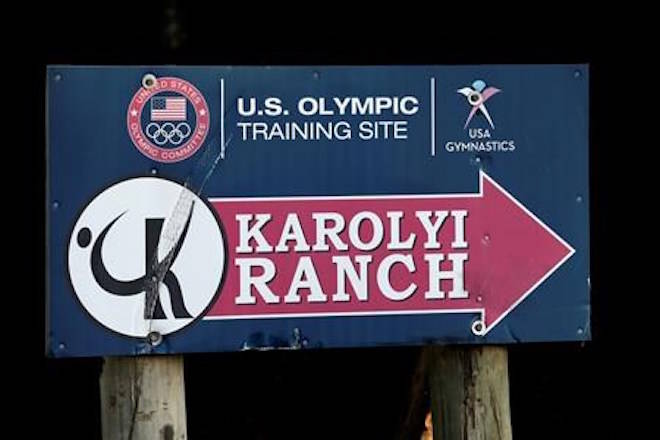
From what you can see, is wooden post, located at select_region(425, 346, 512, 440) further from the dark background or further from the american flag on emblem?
the dark background

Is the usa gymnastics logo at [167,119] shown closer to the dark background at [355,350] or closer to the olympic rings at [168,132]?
the olympic rings at [168,132]

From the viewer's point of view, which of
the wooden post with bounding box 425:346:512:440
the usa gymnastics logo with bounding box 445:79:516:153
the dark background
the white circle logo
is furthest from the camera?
the dark background

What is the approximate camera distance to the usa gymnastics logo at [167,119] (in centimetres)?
377

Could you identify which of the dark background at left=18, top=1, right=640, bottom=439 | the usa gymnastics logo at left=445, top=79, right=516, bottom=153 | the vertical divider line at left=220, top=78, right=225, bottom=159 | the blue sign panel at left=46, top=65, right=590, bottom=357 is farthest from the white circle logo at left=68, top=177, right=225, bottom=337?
the dark background at left=18, top=1, right=640, bottom=439

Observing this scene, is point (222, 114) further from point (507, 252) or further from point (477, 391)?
point (477, 391)

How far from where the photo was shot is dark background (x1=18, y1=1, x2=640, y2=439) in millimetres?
6258

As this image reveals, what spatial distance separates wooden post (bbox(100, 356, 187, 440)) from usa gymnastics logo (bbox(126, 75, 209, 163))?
47cm

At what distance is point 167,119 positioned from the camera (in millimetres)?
3789

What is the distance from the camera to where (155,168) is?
12.4 ft

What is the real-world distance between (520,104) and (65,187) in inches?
41.7

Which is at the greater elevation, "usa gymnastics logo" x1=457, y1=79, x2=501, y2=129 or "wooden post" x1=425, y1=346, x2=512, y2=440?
"usa gymnastics logo" x1=457, y1=79, x2=501, y2=129

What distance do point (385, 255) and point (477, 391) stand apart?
41cm
